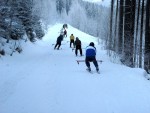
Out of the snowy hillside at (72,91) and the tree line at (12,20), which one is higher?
the tree line at (12,20)

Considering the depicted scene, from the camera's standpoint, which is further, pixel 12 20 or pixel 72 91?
pixel 12 20

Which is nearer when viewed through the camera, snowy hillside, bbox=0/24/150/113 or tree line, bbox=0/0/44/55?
snowy hillside, bbox=0/24/150/113

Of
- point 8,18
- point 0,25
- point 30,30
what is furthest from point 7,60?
point 30,30

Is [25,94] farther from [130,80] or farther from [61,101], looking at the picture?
[130,80]

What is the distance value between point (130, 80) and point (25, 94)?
510 cm

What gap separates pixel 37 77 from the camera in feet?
50.8

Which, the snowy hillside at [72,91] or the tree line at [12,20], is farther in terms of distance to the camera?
the tree line at [12,20]

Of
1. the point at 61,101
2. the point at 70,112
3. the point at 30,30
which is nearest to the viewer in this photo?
the point at 70,112

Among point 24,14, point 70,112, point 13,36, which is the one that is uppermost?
point 24,14

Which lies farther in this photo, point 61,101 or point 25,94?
point 25,94

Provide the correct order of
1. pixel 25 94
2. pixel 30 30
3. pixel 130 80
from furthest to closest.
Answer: pixel 30 30 → pixel 130 80 → pixel 25 94

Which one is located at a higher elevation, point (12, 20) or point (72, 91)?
point (12, 20)

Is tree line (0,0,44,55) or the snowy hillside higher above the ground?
tree line (0,0,44,55)

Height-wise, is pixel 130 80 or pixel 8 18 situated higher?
pixel 8 18
